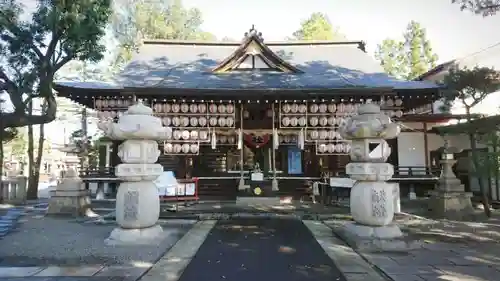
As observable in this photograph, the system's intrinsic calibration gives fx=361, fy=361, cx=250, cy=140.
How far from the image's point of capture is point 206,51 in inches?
793

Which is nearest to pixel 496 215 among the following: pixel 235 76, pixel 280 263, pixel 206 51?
pixel 280 263

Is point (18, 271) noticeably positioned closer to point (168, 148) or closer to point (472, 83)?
point (168, 148)

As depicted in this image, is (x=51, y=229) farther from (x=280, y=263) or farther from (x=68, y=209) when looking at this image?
(x=280, y=263)

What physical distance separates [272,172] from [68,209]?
26.2ft

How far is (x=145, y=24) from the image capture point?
29.5m

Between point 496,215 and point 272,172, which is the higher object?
point 272,172

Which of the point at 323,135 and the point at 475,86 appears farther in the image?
the point at 323,135

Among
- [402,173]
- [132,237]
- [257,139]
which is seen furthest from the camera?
[402,173]

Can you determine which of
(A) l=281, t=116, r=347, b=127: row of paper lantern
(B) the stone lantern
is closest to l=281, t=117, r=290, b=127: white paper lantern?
(A) l=281, t=116, r=347, b=127: row of paper lantern

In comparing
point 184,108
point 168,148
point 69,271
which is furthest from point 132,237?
point 184,108

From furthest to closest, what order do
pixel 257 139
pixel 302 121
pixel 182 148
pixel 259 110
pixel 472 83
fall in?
pixel 259 110
pixel 257 139
pixel 302 121
pixel 182 148
pixel 472 83

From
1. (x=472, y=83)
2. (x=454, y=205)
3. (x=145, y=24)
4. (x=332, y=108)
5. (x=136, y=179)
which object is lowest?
(x=454, y=205)

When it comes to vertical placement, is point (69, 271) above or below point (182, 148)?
below

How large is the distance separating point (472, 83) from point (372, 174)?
6538mm
